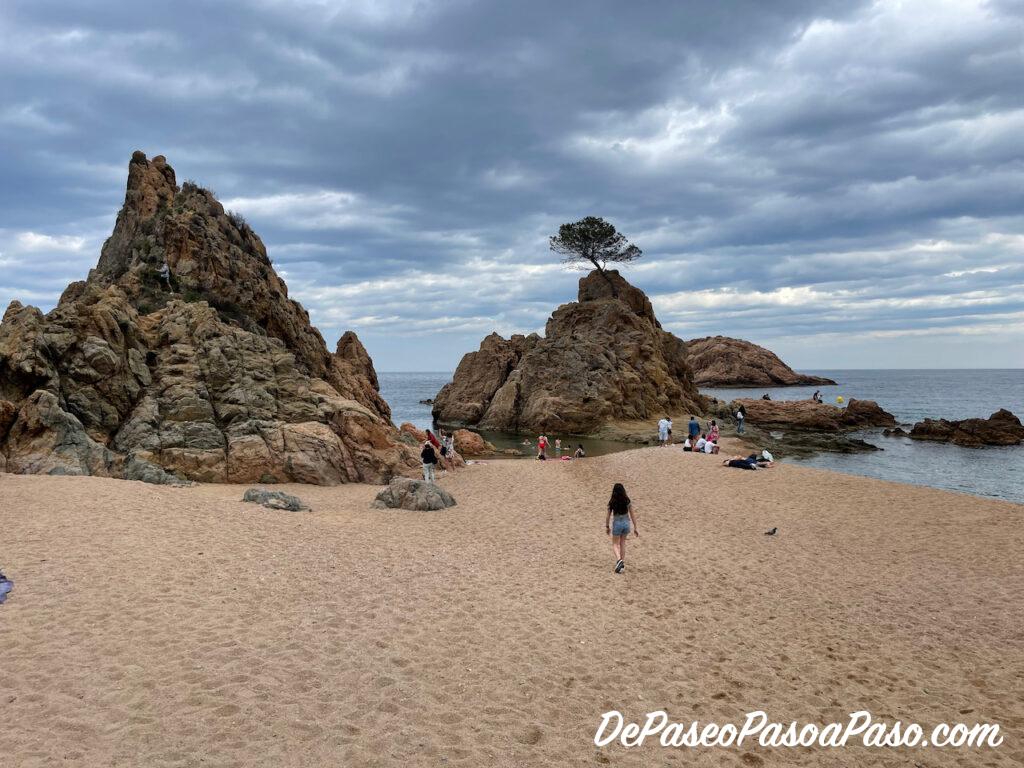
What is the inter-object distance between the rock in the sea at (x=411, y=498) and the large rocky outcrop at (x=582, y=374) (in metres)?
33.3

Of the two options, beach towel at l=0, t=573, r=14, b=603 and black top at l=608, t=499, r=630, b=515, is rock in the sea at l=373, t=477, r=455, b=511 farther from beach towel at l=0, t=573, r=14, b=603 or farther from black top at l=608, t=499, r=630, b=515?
beach towel at l=0, t=573, r=14, b=603

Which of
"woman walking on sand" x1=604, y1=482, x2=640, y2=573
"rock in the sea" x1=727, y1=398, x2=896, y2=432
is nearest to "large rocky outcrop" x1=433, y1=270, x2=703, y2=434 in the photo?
"rock in the sea" x1=727, y1=398, x2=896, y2=432

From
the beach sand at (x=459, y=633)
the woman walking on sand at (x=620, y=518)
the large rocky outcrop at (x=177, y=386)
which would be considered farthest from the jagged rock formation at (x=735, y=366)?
the woman walking on sand at (x=620, y=518)

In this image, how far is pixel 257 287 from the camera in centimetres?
3466

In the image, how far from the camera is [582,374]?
182 feet

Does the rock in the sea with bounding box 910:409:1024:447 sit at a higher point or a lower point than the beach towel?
higher

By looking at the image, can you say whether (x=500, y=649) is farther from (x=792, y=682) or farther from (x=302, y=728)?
(x=792, y=682)

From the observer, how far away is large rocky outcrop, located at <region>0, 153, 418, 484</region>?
70.1 ft

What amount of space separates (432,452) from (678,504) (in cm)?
966

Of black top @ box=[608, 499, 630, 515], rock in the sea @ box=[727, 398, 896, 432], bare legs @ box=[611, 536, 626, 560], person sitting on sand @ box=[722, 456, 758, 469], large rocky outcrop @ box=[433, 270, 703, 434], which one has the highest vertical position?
large rocky outcrop @ box=[433, 270, 703, 434]

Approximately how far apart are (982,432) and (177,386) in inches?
2176

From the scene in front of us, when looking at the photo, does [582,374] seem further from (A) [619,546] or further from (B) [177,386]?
(A) [619,546]

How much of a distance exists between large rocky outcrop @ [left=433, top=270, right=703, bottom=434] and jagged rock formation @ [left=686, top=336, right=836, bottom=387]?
63.4m

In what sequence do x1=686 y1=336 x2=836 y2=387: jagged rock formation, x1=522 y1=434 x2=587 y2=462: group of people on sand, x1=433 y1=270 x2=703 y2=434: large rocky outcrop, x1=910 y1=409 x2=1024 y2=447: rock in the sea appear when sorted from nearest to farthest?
1. x1=522 y1=434 x2=587 y2=462: group of people on sand
2. x1=910 y1=409 x2=1024 y2=447: rock in the sea
3. x1=433 y1=270 x2=703 y2=434: large rocky outcrop
4. x1=686 y1=336 x2=836 y2=387: jagged rock formation
